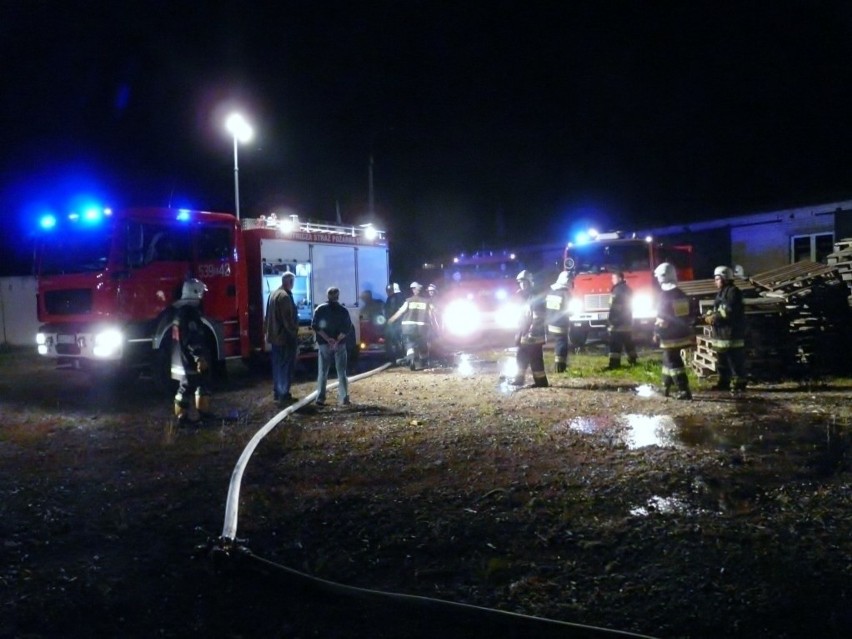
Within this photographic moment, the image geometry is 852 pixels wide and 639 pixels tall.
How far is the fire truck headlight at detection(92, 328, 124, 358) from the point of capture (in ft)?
33.2

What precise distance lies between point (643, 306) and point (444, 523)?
11347mm

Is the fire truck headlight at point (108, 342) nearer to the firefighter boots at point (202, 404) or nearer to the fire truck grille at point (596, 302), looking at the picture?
the firefighter boots at point (202, 404)

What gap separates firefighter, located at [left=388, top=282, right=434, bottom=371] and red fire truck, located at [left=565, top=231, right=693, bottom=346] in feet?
12.7

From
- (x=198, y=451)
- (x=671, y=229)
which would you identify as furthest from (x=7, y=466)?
(x=671, y=229)

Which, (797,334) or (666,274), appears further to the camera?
(797,334)

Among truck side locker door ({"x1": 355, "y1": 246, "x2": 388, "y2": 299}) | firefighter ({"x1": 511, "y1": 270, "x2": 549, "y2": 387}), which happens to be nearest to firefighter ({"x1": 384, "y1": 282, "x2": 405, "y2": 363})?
truck side locker door ({"x1": 355, "y1": 246, "x2": 388, "y2": 299})

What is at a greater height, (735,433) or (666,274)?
(666,274)

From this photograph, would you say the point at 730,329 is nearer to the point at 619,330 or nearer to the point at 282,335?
the point at 619,330

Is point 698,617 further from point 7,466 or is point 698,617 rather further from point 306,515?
point 7,466

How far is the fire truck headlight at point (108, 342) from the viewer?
10109 millimetres

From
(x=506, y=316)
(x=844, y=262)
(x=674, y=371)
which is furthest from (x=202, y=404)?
(x=506, y=316)

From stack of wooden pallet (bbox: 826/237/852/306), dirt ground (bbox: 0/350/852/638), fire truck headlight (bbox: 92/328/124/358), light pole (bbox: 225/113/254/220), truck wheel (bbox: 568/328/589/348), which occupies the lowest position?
dirt ground (bbox: 0/350/852/638)

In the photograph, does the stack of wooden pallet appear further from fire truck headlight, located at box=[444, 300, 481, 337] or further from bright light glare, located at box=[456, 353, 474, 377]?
fire truck headlight, located at box=[444, 300, 481, 337]

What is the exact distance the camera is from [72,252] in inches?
418
